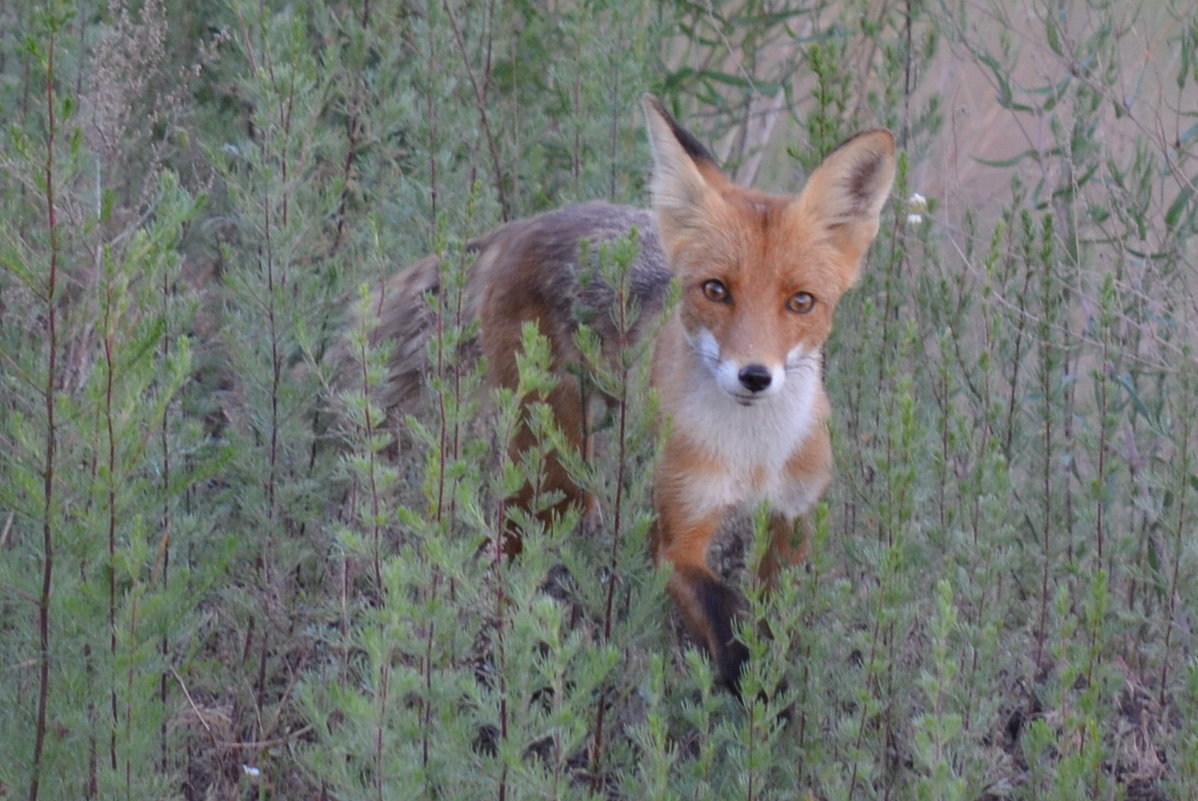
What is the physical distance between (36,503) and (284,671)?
4.62ft

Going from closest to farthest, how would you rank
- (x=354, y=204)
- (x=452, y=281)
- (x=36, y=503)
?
1. (x=36, y=503)
2. (x=452, y=281)
3. (x=354, y=204)

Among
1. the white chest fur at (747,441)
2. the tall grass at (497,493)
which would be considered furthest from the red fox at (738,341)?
the tall grass at (497,493)

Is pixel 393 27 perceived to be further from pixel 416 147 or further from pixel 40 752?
pixel 40 752

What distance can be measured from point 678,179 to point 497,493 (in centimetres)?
166

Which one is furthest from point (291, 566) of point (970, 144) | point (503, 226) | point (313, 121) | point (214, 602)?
point (970, 144)

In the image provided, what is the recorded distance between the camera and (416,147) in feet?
17.4

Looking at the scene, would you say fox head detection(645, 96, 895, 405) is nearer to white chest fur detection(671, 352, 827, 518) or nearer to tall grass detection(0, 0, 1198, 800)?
white chest fur detection(671, 352, 827, 518)

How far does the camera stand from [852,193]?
4383 millimetres

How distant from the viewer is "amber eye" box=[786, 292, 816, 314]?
4.17 meters

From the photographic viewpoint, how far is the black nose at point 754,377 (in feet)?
12.8

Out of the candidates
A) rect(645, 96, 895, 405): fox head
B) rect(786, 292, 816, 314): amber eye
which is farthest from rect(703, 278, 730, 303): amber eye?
rect(786, 292, 816, 314): amber eye

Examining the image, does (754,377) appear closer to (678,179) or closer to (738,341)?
(738,341)

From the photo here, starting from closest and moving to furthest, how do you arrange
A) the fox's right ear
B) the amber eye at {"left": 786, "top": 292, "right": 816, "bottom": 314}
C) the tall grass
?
1. the tall grass
2. the amber eye at {"left": 786, "top": 292, "right": 816, "bottom": 314}
3. the fox's right ear

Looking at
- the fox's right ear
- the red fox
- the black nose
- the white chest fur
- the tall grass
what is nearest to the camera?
the tall grass
